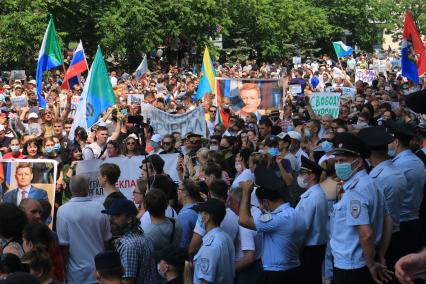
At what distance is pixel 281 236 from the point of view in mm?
8102

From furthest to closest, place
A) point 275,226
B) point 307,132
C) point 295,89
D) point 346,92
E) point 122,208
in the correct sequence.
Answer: point 295,89 < point 346,92 < point 307,132 < point 275,226 < point 122,208

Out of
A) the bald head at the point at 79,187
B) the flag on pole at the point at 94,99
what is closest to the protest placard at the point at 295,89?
the flag on pole at the point at 94,99

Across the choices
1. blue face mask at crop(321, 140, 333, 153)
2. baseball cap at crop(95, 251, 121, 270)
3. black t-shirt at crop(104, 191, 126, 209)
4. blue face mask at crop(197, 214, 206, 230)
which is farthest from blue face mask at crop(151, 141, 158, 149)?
baseball cap at crop(95, 251, 121, 270)

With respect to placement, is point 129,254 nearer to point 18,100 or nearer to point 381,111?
point 381,111

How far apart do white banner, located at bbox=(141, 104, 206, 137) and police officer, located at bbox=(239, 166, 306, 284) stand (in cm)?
805

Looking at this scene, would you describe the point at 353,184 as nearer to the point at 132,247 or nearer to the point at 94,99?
the point at 132,247

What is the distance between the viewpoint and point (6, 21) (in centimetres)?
3606

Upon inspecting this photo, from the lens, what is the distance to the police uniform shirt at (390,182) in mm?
8227

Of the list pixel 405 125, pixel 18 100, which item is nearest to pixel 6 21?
pixel 18 100

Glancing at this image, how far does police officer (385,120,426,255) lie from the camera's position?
883 centimetres

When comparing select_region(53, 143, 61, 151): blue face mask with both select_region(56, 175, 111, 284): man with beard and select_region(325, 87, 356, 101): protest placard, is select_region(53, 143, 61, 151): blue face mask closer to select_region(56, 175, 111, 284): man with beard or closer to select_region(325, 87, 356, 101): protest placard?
select_region(56, 175, 111, 284): man with beard

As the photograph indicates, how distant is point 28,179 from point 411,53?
42.2 feet

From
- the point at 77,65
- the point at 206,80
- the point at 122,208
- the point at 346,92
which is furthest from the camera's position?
the point at 346,92

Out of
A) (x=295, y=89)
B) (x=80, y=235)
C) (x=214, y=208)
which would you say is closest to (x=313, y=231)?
(x=214, y=208)
